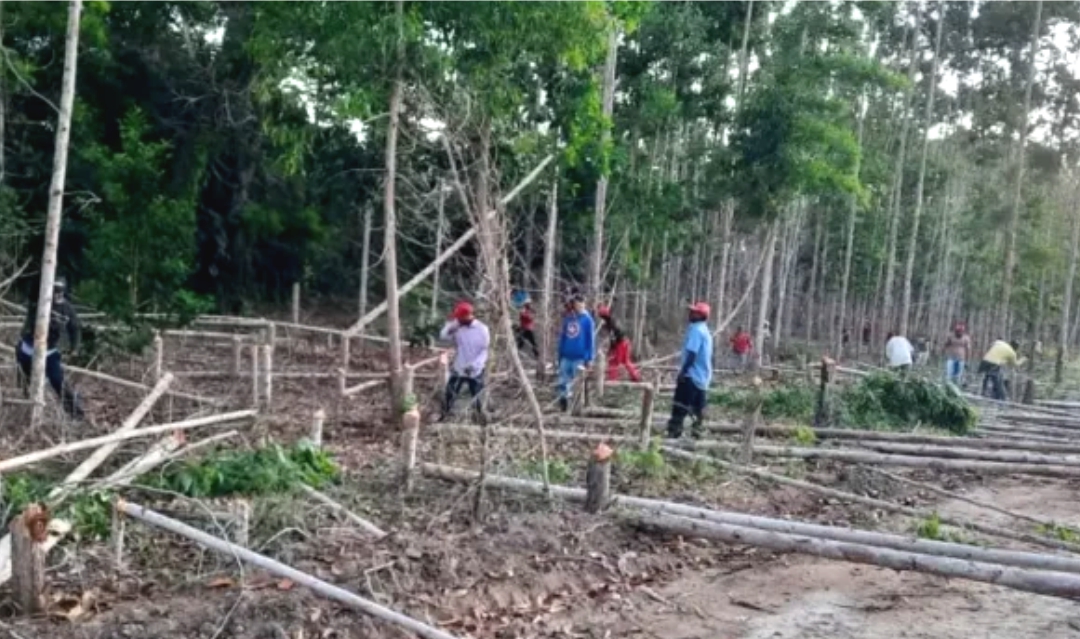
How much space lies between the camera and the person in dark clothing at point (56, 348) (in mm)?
11156

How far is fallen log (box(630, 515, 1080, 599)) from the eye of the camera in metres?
6.29

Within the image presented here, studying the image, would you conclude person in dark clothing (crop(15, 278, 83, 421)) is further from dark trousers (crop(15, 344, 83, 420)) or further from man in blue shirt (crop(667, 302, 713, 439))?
man in blue shirt (crop(667, 302, 713, 439))

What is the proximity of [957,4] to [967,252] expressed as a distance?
7.74 m

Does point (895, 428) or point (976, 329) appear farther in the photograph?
point (976, 329)

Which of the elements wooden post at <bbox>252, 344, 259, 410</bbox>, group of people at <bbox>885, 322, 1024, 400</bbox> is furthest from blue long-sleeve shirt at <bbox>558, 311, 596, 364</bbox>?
group of people at <bbox>885, 322, 1024, 400</bbox>

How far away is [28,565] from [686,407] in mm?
6980

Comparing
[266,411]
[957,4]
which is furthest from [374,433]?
[957,4]

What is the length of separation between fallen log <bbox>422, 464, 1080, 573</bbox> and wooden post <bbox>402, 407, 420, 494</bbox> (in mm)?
291

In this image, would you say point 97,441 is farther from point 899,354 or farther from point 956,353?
point 956,353

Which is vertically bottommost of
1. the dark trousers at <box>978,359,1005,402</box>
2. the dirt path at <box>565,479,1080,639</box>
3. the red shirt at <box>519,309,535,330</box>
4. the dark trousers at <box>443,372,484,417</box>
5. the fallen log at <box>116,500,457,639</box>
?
the dirt path at <box>565,479,1080,639</box>

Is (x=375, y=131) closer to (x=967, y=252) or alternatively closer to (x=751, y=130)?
(x=751, y=130)

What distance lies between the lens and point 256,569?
645 cm

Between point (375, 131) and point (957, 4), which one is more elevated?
point (957, 4)

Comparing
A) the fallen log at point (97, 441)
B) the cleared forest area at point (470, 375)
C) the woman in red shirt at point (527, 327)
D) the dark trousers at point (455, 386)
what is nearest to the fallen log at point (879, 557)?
the cleared forest area at point (470, 375)
